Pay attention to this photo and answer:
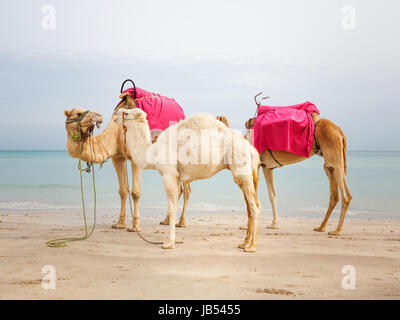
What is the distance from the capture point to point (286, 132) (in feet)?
25.9

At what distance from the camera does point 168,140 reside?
6.26 m

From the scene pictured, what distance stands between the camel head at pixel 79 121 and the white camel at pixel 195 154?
822mm

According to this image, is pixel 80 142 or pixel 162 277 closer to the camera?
pixel 162 277

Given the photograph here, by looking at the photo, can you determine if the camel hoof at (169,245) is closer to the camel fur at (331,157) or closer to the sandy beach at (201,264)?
the sandy beach at (201,264)

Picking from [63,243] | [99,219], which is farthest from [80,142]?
[99,219]

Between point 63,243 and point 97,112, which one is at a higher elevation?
point 97,112

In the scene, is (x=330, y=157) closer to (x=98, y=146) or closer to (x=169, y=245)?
(x=169, y=245)

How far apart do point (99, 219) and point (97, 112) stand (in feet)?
11.5

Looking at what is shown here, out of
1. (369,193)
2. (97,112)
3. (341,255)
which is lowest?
(369,193)

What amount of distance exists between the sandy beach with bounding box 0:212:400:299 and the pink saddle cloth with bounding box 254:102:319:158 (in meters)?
1.62

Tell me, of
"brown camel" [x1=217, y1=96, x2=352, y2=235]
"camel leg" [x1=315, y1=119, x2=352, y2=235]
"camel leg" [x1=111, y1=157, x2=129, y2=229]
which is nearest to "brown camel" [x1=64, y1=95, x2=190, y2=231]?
"camel leg" [x1=111, y1=157, x2=129, y2=229]

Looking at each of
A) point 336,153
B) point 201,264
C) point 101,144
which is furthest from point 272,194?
point 101,144
